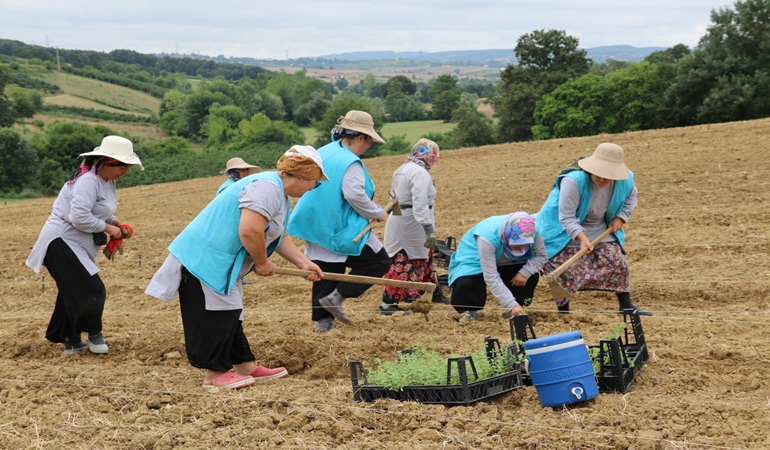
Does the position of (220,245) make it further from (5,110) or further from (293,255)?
(5,110)

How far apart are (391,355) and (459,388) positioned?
137 centimetres

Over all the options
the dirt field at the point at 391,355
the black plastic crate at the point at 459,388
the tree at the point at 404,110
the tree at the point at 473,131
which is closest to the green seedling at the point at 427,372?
the black plastic crate at the point at 459,388

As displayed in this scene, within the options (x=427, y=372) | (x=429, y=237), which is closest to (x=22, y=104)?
(x=429, y=237)

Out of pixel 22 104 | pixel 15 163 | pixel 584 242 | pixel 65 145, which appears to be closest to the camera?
pixel 584 242

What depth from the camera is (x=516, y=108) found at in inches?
1655

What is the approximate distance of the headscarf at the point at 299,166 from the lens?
4.89 m

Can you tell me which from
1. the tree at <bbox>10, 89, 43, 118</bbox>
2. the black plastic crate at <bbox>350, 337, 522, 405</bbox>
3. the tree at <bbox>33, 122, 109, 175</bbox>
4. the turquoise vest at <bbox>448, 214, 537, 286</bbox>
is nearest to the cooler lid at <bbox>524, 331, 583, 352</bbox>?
the black plastic crate at <bbox>350, 337, 522, 405</bbox>

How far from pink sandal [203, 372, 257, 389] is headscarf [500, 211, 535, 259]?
2.33 m

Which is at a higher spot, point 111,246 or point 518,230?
point 518,230

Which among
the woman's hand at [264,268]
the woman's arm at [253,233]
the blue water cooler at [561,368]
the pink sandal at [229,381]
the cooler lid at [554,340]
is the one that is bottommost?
the pink sandal at [229,381]

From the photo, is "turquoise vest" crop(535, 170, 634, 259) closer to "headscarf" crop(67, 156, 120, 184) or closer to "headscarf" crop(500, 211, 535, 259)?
"headscarf" crop(500, 211, 535, 259)

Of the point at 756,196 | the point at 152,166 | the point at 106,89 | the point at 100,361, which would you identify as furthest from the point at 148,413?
the point at 106,89

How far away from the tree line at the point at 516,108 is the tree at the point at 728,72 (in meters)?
0.04

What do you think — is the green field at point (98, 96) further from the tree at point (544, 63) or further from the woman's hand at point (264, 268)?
the woman's hand at point (264, 268)
